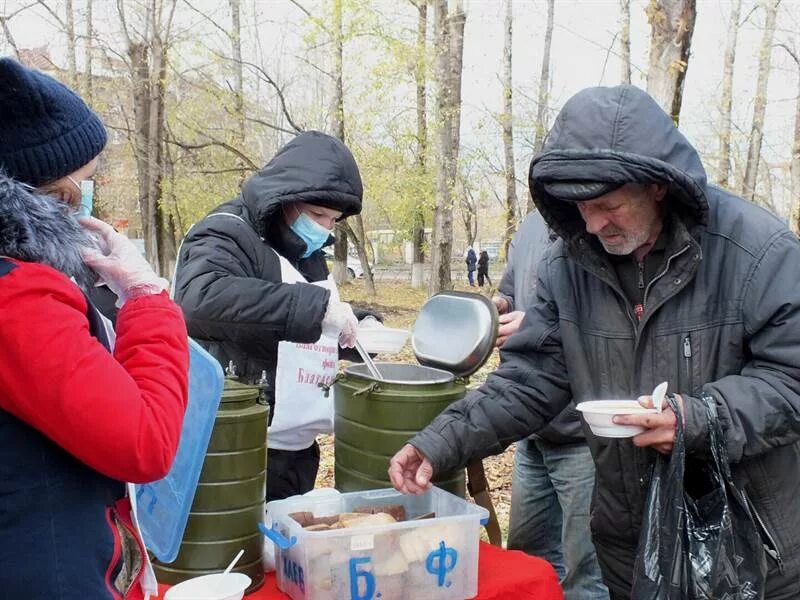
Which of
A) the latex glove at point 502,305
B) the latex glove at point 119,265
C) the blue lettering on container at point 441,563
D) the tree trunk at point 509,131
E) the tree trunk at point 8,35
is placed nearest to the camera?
the latex glove at point 119,265

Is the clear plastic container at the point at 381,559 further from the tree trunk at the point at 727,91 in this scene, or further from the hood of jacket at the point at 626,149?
the tree trunk at the point at 727,91

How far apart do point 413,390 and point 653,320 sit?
24.6 inches

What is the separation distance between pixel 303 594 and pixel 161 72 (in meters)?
13.4

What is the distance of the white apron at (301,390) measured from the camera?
226 cm

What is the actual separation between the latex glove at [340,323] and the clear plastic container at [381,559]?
20.2 inches

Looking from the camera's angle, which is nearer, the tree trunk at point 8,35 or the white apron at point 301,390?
the white apron at point 301,390

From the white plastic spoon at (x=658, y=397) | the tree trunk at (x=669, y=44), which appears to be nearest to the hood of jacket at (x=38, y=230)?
the white plastic spoon at (x=658, y=397)

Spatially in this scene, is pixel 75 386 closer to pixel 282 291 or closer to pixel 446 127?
pixel 282 291

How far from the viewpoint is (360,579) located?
1.58 m

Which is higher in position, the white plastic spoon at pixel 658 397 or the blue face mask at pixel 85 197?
the blue face mask at pixel 85 197

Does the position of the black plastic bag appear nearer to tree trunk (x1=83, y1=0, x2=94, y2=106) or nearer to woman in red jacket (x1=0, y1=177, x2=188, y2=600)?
woman in red jacket (x1=0, y1=177, x2=188, y2=600)

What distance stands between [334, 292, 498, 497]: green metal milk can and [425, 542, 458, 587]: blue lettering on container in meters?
0.38

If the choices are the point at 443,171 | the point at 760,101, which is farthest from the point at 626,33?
the point at 760,101

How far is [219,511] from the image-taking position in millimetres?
1702
